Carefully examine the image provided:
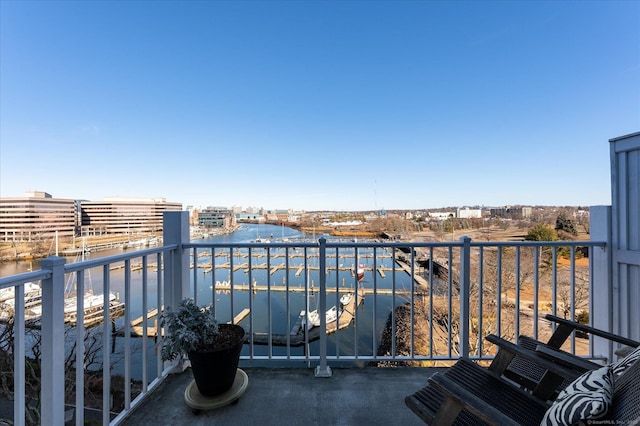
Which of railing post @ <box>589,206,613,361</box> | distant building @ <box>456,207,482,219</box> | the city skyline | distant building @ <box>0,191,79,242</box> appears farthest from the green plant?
distant building @ <box>0,191,79,242</box>

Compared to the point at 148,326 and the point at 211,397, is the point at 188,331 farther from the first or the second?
the point at 148,326

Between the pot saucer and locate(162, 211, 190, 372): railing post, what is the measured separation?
43cm

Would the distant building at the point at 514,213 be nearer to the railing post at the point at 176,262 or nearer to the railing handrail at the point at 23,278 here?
the railing post at the point at 176,262

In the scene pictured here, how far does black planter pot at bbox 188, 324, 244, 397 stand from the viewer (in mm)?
1634

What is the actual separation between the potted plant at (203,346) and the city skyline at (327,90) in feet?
10.3

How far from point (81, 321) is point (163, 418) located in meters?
0.82

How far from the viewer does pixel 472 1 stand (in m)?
6.14

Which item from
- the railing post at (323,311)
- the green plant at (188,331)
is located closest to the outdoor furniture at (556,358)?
the railing post at (323,311)

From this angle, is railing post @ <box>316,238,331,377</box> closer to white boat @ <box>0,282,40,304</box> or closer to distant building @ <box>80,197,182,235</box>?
white boat @ <box>0,282,40,304</box>

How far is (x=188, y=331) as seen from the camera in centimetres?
160

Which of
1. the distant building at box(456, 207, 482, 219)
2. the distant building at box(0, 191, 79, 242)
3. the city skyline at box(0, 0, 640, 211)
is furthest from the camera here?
the distant building at box(0, 191, 79, 242)

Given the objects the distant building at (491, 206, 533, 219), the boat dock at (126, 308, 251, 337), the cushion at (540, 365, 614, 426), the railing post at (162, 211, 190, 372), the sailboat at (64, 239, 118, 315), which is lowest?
the boat dock at (126, 308, 251, 337)

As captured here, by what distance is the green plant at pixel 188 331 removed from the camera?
1.60 meters

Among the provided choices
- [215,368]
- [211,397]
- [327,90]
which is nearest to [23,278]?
[215,368]
